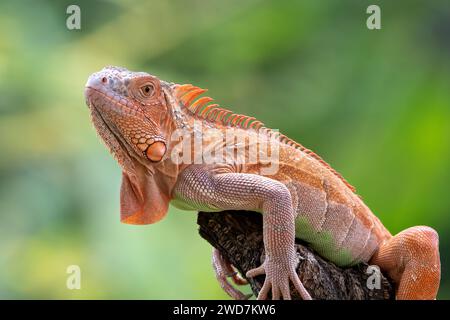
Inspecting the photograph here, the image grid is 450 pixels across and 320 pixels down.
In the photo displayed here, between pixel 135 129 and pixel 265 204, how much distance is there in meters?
0.73

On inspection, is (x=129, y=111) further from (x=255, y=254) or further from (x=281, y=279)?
(x=281, y=279)

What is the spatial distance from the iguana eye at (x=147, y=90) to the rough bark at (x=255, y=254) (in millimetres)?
710

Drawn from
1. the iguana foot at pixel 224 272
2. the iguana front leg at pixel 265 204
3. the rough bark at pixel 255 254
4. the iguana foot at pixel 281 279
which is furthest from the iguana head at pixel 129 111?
the iguana foot at pixel 224 272

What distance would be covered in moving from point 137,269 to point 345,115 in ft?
8.78

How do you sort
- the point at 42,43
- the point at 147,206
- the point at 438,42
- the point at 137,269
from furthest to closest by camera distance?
the point at 438,42, the point at 42,43, the point at 137,269, the point at 147,206

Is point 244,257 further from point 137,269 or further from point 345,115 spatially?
point 345,115

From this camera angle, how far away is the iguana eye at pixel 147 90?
3.00 metres

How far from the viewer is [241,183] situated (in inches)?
116

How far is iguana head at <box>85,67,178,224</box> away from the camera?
2930mm

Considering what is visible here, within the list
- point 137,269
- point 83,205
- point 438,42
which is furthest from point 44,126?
point 438,42

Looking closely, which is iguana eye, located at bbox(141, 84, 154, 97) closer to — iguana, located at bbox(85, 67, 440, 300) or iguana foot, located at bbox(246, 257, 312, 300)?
iguana, located at bbox(85, 67, 440, 300)

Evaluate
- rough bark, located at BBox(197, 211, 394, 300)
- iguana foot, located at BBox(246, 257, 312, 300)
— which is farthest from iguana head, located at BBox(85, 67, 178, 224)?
iguana foot, located at BBox(246, 257, 312, 300)

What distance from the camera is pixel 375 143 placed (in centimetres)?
589

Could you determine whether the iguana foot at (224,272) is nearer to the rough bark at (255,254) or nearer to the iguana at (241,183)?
the iguana at (241,183)
